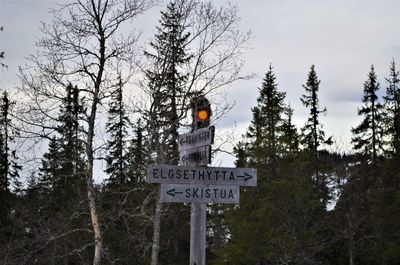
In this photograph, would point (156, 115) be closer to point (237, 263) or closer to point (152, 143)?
point (152, 143)

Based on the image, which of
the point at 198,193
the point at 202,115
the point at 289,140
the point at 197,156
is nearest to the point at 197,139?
the point at 197,156

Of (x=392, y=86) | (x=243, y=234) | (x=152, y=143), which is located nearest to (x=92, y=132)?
(x=152, y=143)

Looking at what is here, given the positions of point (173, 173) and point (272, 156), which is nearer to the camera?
point (173, 173)

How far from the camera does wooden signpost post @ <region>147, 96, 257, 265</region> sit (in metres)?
6.84

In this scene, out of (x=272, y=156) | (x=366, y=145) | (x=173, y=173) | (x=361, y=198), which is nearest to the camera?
(x=173, y=173)

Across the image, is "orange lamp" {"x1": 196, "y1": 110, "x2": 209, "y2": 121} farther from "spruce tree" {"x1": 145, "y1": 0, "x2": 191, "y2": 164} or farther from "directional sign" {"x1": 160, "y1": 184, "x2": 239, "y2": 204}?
"spruce tree" {"x1": 145, "y1": 0, "x2": 191, "y2": 164}

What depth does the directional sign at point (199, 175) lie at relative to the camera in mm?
6867

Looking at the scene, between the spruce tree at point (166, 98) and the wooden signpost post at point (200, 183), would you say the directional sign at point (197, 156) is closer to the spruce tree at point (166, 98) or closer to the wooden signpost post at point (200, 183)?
the wooden signpost post at point (200, 183)

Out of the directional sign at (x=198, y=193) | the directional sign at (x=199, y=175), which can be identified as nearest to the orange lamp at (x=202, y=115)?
the directional sign at (x=199, y=175)

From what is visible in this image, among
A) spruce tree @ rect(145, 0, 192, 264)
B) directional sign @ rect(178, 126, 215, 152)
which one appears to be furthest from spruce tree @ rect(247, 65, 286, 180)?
directional sign @ rect(178, 126, 215, 152)

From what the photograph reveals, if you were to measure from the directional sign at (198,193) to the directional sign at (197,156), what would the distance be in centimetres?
32

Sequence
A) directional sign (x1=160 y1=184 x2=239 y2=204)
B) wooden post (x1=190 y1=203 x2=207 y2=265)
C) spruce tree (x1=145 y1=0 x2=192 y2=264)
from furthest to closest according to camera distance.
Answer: spruce tree (x1=145 y1=0 x2=192 y2=264) < wooden post (x1=190 y1=203 x2=207 y2=265) < directional sign (x1=160 y1=184 x2=239 y2=204)

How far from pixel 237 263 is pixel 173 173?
75.6ft

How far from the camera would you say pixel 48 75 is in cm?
1413
